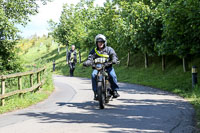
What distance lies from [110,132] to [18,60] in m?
9.63

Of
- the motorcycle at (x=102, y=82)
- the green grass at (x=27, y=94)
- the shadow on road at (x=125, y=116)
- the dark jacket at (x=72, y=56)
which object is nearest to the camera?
the shadow on road at (x=125, y=116)

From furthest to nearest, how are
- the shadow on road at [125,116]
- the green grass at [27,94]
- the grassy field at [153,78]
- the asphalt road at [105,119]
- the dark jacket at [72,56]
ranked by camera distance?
1. the dark jacket at [72,56]
2. the grassy field at [153,78]
3. the green grass at [27,94]
4. the shadow on road at [125,116]
5. the asphalt road at [105,119]

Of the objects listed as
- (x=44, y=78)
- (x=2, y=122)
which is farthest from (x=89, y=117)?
(x=44, y=78)

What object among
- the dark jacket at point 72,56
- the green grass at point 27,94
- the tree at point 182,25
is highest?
the tree at point 182,25

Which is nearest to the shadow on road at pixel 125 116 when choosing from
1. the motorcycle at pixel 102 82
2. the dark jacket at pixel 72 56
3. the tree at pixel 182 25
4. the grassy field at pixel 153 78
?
the motorcycle at pixel 102 82

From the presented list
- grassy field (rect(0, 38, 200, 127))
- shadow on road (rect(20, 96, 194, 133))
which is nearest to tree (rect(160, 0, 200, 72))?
grassy field (rect(0, 38, 200, 127))

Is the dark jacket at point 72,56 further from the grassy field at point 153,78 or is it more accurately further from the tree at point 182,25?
the tree at point 182,25

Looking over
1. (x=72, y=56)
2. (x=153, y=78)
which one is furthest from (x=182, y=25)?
(x=72, y=56)

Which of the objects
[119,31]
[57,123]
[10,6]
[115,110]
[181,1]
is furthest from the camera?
[119,31]

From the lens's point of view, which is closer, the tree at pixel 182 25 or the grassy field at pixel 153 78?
the grassy field at pixel 153 78

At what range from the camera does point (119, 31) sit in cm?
2353

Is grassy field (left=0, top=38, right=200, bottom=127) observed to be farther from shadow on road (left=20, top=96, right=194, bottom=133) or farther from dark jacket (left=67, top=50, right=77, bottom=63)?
dark jacket (left=67, top=50, right=77, bottom=63)

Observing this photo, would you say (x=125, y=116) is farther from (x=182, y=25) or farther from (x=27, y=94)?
(x=182, y=25)

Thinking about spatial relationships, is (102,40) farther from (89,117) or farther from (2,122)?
(2,122)
